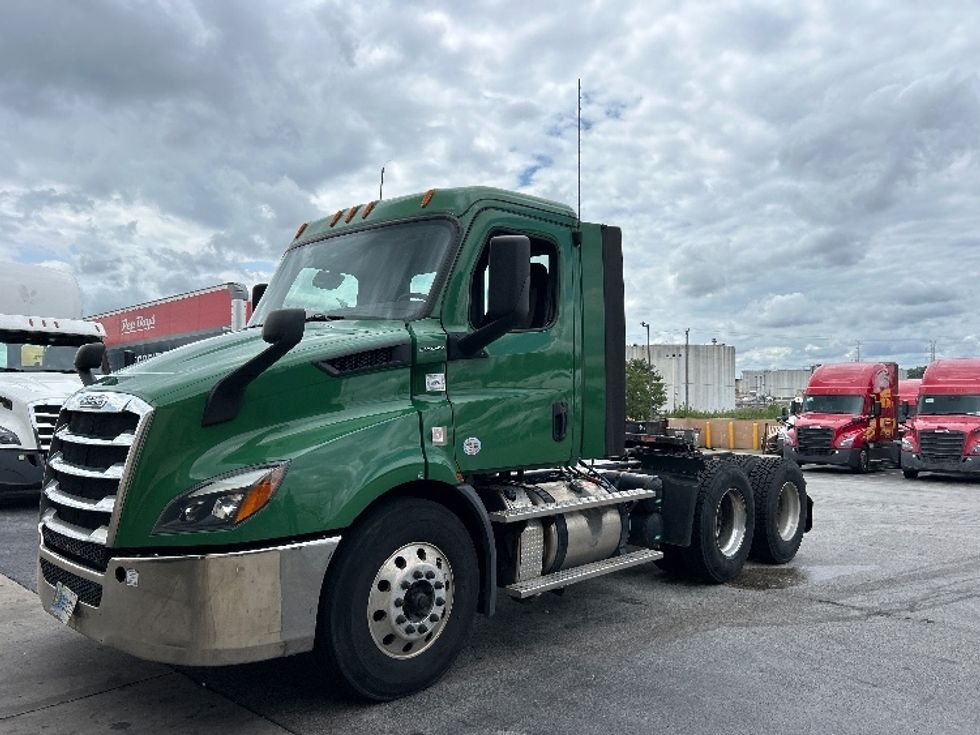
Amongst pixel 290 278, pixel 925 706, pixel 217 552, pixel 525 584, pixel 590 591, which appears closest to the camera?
pixel 217 552

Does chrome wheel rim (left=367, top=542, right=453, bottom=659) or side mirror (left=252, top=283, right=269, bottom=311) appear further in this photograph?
side mirror (left=252, top=283, right=269, bottom=311)

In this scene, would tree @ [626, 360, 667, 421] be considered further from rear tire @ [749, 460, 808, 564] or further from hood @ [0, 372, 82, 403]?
rear tire @ [749, 460, 808, 564]

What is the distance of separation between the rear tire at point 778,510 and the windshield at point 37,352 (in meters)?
9.80

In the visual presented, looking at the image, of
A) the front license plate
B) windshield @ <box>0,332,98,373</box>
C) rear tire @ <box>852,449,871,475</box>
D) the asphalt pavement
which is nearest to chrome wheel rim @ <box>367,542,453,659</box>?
the asphalt pavement

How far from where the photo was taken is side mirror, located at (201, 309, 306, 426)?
13.2 ft

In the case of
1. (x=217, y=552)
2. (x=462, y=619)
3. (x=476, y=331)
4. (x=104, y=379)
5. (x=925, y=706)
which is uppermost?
(x=476, y=331)

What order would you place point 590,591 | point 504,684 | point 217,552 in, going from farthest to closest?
1. point 590,591
2. point 504,684
3. point 217,552

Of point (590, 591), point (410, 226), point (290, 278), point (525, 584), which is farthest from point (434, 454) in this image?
point (590, 591)

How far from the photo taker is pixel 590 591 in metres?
6.92

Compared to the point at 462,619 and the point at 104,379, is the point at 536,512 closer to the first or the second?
the point at 462,619

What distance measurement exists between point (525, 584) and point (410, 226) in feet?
7.67

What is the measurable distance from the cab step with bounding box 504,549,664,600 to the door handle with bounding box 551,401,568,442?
885 millimetres

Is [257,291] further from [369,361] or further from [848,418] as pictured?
[848,418]

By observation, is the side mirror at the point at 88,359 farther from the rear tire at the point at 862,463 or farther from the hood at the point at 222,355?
the rear tire at the point at 862,463
